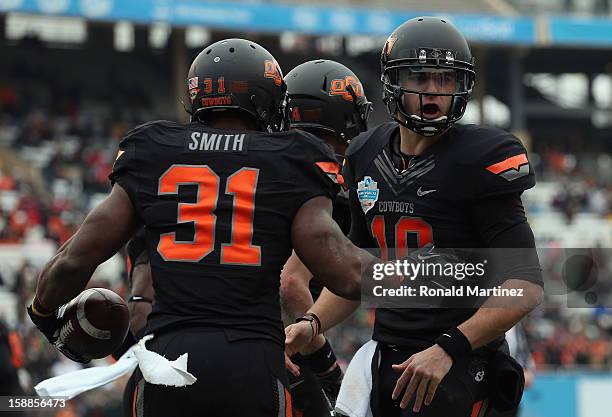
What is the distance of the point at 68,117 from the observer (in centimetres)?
2492

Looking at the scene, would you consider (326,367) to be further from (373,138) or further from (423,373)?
(423,373)

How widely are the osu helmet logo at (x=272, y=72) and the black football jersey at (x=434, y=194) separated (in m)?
0.54

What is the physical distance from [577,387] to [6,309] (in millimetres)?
8425

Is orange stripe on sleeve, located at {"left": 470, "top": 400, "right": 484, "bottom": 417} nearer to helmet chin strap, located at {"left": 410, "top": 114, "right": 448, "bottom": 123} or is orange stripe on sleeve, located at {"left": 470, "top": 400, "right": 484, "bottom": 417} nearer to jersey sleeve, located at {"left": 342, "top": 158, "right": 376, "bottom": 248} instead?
jersey sleeve, located at {"left": 342, "top": 158, "right": 376, "bottom": 248}

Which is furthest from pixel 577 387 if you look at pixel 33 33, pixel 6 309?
pixel 33 33

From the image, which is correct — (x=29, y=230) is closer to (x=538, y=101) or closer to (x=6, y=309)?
(x=6, y=309)

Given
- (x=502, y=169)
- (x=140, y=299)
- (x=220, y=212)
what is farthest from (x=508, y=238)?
(x=140, y=299)

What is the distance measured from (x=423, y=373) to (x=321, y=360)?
119cm

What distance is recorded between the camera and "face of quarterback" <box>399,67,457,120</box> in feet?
12.9

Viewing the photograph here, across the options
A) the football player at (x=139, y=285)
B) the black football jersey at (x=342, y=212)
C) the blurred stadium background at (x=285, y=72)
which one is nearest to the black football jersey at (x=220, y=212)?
the black football jersey at (x=342, y=212)

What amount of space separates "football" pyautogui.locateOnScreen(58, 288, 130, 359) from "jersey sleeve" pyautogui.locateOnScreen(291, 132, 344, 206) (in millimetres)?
768

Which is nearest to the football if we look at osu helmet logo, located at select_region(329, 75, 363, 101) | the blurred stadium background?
osu helmet logo, located at select_region(329, 75, 363, 101)

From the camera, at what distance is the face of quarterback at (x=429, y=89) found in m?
3.92

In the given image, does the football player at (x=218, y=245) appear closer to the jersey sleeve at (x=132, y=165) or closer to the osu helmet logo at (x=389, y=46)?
the jersey sleeve at (x=132, y=165)
